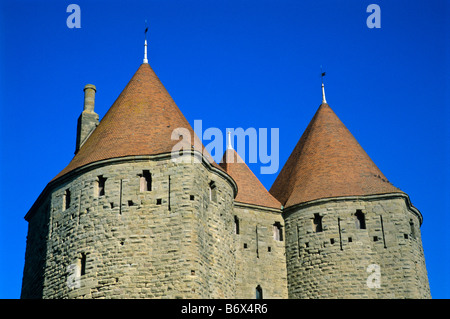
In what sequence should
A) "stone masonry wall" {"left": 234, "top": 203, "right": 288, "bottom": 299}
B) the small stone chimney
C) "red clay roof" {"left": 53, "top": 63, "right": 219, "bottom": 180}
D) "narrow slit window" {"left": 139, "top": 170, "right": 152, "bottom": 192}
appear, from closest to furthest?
1. "narrow slit window" {"left": 139, "top": 170, "right": 152, "bottom": 192}
2. "red clay roof" {"left": 53, "top": 63, "right": 219, "bottom": 180}
3. "stone masonry wall" {"left": 234, "top": 203, "right": 288, "bottom": 299}
4. the small stone chimney

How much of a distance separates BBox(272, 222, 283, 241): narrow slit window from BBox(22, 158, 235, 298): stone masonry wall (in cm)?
348

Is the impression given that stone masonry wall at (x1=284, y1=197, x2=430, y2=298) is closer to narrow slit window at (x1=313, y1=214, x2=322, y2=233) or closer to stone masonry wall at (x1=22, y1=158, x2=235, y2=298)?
narrow slit window at (x1=313, y1=214, x2=322, y2=233)

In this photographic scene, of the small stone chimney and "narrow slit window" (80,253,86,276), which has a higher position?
the small stone chimney

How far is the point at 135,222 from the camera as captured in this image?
2641cm

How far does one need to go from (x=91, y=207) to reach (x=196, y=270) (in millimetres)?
3971

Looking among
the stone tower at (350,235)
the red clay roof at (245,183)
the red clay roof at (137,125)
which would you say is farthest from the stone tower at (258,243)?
the red clay roof at (137,125)

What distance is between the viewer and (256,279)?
30.1 meters

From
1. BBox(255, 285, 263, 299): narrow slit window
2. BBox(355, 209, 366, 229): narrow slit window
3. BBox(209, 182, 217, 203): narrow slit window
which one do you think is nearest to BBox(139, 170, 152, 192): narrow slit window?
BBox(209, 182, 217, 203): narrow slit window

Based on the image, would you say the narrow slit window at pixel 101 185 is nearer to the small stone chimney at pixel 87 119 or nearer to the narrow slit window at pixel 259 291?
the small stone chimney at pixel 87 119

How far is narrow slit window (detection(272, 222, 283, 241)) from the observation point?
31562mm

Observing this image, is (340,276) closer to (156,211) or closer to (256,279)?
(256,279)

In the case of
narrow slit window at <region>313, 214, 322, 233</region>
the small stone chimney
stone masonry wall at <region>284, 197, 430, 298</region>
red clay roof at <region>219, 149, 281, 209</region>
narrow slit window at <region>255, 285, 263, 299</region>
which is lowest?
narrow slit window at <region>255, 285, 263, 299</region>

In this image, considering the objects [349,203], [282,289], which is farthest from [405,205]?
[282,289]

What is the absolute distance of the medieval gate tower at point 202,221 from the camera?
26078 mm
